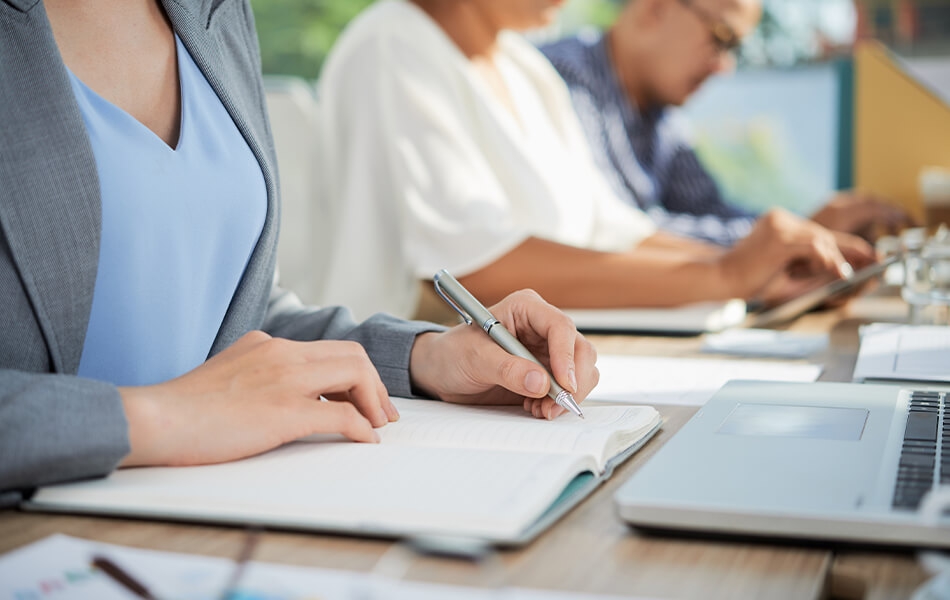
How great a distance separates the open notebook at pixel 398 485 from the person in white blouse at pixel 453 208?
2.48ft

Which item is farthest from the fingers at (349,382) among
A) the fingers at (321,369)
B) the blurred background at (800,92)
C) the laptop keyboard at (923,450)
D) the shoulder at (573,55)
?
the blurred background at (800,92)

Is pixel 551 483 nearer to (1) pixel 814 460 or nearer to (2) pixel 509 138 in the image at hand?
(1) pixel 814 460

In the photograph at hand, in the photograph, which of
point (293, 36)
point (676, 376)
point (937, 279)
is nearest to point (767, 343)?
point (676, 376)

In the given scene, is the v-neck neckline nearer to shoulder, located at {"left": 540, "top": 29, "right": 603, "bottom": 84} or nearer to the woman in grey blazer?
the woman in grey blazer

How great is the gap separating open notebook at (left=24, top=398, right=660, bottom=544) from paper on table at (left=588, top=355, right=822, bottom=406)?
0.64 ft

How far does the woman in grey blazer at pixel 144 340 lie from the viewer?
61 centimetres

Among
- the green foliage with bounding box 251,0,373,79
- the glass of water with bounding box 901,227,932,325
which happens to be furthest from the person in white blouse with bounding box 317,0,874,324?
the green foliage with bounding box 251,0,373,79

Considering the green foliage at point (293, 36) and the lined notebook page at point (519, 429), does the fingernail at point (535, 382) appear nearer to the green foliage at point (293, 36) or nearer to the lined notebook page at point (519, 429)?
the lined notebook page at point (519, 429)

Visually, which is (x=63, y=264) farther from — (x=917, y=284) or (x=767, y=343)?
(x=917, y=284)

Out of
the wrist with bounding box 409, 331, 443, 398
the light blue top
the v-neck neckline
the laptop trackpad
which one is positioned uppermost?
the v-neck neckline

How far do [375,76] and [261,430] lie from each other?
0.98 meters

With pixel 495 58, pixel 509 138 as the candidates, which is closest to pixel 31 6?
pixel 509 138

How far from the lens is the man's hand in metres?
1.97

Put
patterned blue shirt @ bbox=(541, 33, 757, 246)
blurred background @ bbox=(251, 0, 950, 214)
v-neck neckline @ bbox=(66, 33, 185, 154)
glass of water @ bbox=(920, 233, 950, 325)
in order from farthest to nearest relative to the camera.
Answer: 1. blurred background @ bbox=(251, 0, 950, 214)
2. patterned blue shirt @ bbox=(541, 33, 757, 246)
3. glass of water @ bbox=(920, 233, 950, 325)
4. v-neck neckline @ bbox=(66, 33, 185, 154)
